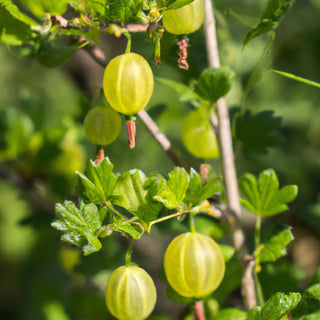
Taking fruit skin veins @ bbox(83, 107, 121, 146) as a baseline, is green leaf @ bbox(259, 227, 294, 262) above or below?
below

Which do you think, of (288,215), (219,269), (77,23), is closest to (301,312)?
(219,269)

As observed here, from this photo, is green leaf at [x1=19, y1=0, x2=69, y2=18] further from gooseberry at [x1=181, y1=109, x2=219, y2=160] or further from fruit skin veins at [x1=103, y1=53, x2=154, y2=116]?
gooseberry at [x1=181, y1=109, x2=219, y2=160]

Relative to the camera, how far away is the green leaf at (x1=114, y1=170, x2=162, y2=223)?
1.28ft

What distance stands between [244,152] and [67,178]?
0.34 metres

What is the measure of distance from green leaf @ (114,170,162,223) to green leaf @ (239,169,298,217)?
0.15 meters

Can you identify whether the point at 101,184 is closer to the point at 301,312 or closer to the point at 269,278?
the point at 301,312

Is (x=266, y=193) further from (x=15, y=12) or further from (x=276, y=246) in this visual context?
(x=15, y=12)

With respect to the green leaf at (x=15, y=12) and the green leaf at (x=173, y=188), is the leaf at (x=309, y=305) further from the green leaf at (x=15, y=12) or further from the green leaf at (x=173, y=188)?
the green leaf at (x=15, y=12)

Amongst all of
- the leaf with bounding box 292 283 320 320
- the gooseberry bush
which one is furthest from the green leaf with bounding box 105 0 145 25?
the leaf with bounding box 292 283 320 320

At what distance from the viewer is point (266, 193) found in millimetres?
492

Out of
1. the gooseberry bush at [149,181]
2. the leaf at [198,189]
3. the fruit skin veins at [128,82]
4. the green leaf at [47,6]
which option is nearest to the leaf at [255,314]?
the gooseberry bush at [149,181]

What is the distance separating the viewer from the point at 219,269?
41cm

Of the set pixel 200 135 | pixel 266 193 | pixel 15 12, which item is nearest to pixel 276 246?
pixel 266 193

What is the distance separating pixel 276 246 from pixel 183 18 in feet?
0.90
